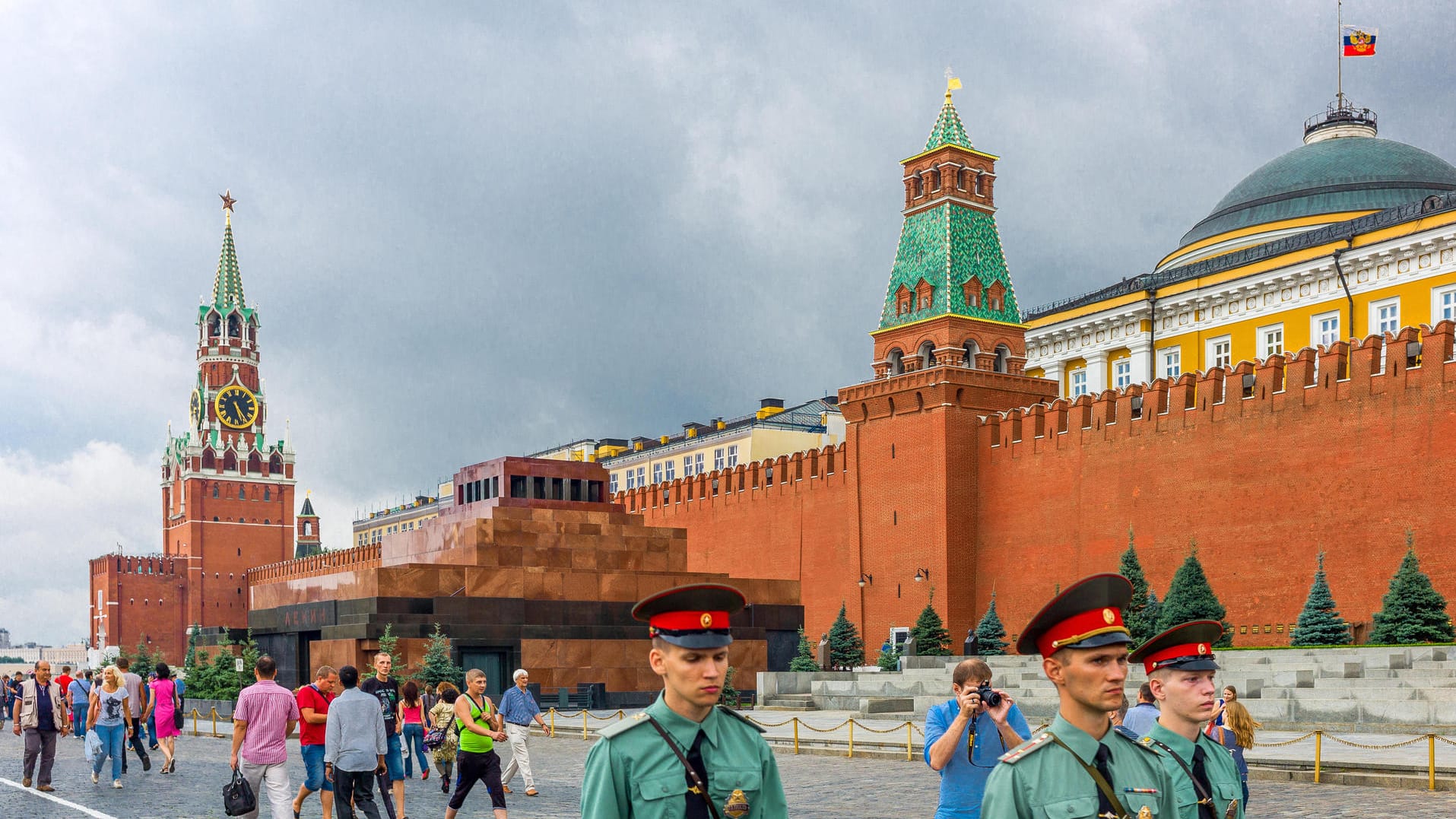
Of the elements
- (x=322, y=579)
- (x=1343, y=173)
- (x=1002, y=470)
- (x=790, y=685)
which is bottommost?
(x=790, y=685)

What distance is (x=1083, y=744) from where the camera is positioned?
3.19m

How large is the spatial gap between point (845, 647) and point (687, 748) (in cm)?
3082

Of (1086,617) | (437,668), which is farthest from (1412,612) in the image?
(1086,617)

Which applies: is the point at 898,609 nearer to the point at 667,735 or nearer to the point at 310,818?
the point at 310,818

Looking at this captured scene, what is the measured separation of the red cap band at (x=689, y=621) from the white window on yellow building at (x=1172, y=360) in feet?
115

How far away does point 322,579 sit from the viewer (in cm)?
3222

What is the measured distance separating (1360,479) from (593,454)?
46715mm

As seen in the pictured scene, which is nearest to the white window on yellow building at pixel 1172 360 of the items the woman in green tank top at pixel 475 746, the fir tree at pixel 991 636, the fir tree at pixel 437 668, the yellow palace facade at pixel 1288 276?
the yellow palace facade at pixel 1288 276

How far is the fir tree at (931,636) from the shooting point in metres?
31.2

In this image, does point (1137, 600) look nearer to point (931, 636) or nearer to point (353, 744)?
point (931, 636)

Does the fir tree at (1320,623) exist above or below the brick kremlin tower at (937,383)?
below

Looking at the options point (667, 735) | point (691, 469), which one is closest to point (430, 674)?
point (667, 735)

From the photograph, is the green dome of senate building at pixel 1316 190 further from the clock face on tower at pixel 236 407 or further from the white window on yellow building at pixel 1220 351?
the clock face on tower at pixel 236 407

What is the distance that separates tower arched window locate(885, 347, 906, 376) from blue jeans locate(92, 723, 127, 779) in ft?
75.2
